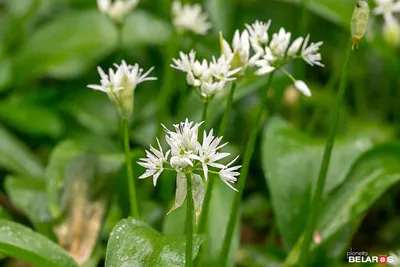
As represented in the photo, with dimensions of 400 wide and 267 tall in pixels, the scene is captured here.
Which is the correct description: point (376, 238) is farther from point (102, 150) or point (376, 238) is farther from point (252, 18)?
point (252, 18)

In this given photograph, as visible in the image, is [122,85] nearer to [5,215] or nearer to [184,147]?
[184,147]

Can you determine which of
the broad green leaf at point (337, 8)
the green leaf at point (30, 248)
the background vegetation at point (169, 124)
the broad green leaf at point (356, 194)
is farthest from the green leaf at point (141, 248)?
the broad green leaf at point (337, 8)

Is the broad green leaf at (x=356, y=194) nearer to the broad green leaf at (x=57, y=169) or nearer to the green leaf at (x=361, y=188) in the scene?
the green leaf at (x=361, y=188)

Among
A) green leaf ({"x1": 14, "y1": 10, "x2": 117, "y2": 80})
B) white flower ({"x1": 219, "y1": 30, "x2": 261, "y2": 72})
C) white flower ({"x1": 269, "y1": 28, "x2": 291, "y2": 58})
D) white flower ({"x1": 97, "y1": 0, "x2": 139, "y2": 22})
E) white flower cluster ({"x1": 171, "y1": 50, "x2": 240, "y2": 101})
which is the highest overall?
green leaf ({"x1": 14, "y1": 10, "x2": 117, "y2": 80})

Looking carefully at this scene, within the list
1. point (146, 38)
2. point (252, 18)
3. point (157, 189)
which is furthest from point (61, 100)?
point (252, 18)

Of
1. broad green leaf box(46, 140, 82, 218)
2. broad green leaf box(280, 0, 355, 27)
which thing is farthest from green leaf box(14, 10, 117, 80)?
broad green leaf box(280, 0, 355, 27)

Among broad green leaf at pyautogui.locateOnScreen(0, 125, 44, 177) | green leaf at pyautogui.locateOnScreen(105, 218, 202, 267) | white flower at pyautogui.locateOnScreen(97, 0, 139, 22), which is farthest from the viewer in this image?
broad green leaf at pyautogui.locateOnScreen(0, 125, 44, 177)

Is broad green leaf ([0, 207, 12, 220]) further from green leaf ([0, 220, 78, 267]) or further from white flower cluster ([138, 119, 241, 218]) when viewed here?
white flower cluster ([138, 119, 241, 218])
